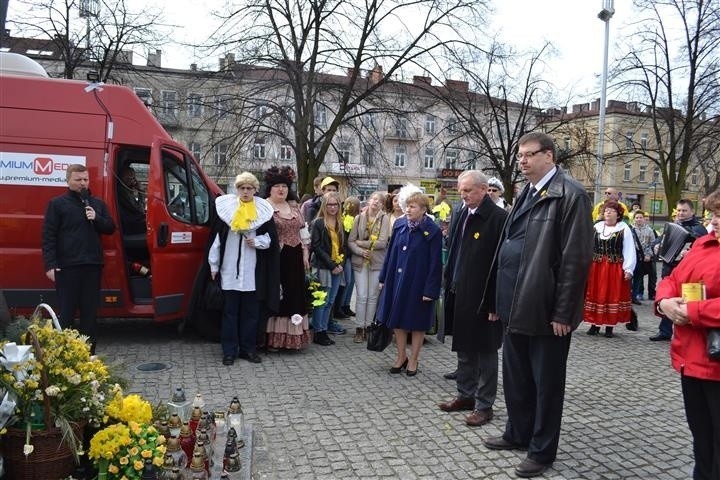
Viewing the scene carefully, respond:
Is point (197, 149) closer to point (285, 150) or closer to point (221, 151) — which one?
point (285, 150)

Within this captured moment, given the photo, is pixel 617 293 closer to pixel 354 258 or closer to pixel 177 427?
pixel 354 258

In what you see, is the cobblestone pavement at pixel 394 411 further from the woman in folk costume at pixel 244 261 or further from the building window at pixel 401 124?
the building window at pixel 401 124

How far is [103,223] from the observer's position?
18.8ft

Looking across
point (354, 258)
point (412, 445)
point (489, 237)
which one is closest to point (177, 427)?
point (412, 445)

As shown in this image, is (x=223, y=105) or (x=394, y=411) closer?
(x=394, y=411)

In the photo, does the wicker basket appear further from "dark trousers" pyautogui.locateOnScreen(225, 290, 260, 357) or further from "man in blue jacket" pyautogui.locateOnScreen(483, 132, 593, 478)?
"dark trousers" pyautogui.locateOnScreen(225, 290, 260, 357)

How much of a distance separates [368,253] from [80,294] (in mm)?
3220

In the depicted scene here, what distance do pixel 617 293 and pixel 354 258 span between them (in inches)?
153

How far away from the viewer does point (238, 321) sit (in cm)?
647

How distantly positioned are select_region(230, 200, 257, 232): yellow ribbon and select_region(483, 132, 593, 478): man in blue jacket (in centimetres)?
295

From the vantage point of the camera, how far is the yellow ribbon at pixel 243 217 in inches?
239

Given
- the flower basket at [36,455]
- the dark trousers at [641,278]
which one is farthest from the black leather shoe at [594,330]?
the flower basket at [36,455]

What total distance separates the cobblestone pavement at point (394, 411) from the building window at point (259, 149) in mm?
11735

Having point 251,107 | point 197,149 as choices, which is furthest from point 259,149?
point 197,149
